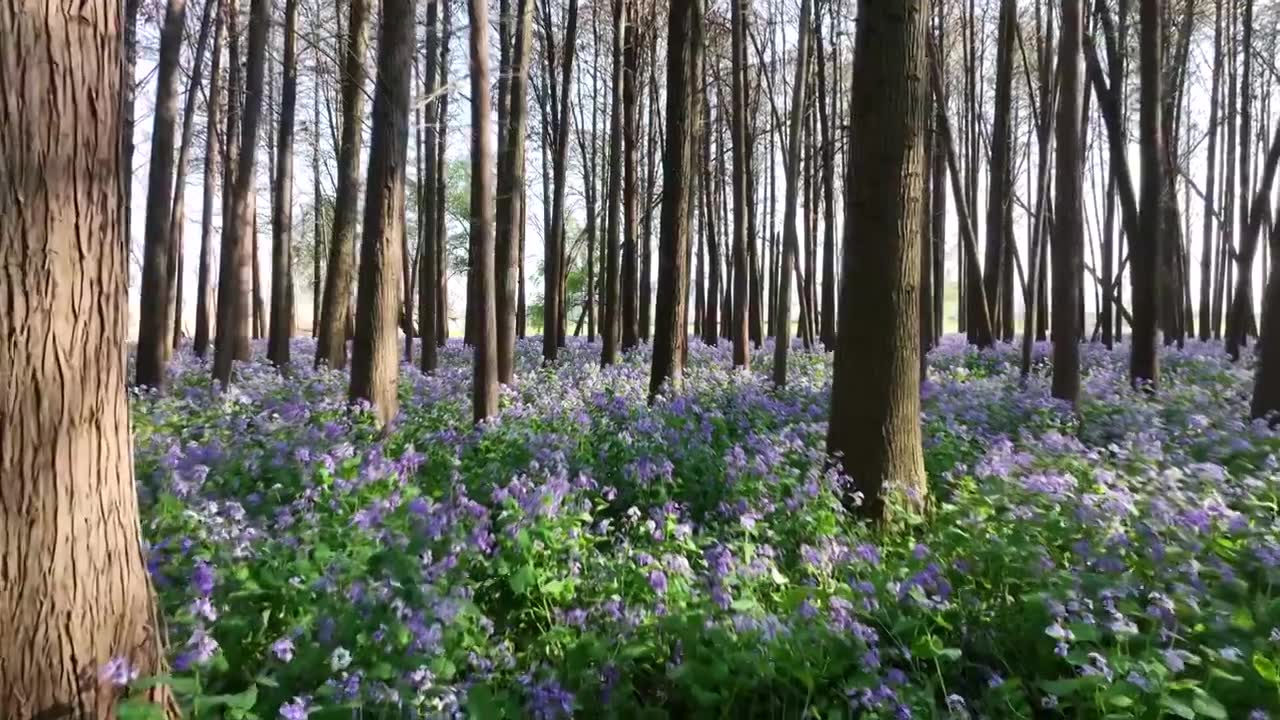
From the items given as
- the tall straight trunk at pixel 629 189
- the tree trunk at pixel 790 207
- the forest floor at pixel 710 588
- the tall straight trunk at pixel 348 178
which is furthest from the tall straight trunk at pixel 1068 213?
the tall straight trunk at pixel 629 189

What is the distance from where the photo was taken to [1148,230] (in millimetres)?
9461

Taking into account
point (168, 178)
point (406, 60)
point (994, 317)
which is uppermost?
point (406, 60)

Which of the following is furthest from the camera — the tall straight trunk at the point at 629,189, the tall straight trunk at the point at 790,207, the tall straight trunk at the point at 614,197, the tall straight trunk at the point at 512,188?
the tall straight trunk at the point at 629,189

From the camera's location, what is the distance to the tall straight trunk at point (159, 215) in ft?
31.2

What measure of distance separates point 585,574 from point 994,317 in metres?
16.6

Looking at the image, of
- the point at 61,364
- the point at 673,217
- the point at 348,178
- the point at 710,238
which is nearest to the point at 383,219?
the point at 348,178

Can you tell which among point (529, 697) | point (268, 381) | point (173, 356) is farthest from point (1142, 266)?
point (173, 356)

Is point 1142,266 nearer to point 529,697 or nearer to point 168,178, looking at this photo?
point 529,697

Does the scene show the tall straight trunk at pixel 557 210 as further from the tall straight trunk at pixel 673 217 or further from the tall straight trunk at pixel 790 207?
the tall straight trunk at pixel 790 207

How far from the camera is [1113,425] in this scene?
737 cm

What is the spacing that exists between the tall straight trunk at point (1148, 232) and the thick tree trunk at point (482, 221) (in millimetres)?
7168

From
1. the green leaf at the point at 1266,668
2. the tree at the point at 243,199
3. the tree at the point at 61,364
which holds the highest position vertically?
the tree at the point at 243,199

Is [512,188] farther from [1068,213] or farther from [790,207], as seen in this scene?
[1068,213]

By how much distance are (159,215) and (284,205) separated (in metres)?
3.12
